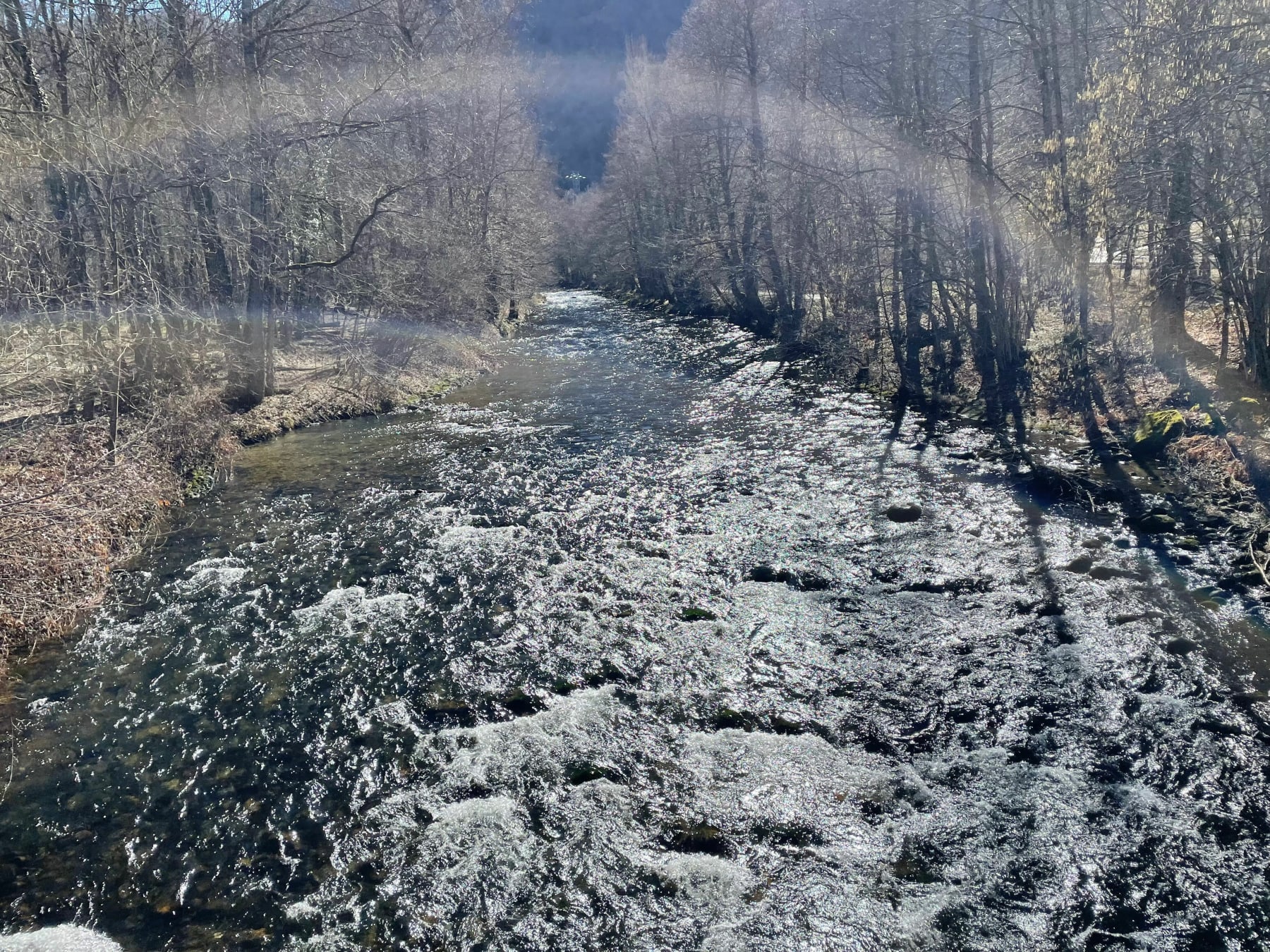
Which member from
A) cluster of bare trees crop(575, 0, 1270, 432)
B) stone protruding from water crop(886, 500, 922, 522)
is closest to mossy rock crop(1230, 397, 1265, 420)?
cluster of bare trees crop(575, 0, 1270, 432)

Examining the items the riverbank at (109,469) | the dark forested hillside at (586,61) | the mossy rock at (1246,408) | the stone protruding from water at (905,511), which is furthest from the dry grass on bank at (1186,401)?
the dark forested hillside at (586,61)

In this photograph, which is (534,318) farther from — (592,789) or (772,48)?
(592,789)

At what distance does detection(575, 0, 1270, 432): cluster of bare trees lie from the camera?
491 inches

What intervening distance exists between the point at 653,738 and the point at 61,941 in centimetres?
473

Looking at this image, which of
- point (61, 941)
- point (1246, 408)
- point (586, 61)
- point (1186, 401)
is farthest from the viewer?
point (586, 61)

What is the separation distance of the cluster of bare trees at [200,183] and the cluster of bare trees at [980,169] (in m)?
12.5

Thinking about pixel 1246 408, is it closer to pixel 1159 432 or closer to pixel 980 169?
pixel 1159 432

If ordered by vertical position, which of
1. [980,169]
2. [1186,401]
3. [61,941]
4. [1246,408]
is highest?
[980,169]

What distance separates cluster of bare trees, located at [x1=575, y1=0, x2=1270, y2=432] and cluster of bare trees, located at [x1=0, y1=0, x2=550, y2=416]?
12.5m

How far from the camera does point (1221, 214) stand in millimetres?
12570

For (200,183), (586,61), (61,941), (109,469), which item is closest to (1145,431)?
(61,941)

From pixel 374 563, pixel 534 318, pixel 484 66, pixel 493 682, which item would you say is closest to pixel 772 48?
pixel 484 66

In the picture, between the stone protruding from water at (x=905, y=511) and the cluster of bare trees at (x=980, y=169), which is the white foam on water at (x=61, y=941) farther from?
the cluster of bare trees at (x=980, y=169)

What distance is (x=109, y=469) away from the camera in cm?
1317
